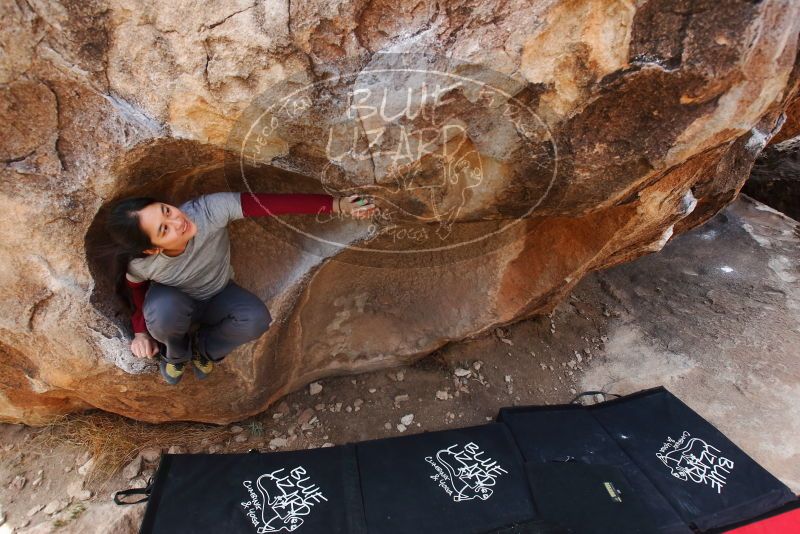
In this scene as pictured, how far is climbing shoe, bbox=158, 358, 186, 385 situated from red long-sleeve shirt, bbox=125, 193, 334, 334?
0.56 feet

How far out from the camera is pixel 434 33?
123cm

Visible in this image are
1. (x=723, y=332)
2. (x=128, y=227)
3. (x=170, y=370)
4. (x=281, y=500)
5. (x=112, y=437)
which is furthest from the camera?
(x=723, y=332)

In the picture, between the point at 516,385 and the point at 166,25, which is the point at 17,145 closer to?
the point at 166,25

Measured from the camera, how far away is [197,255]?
4.92 ft

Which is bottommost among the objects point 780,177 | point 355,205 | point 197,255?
point 780,177

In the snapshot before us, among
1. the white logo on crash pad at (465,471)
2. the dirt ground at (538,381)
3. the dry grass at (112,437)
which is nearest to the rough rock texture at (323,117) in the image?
the dry grass at (112,437)

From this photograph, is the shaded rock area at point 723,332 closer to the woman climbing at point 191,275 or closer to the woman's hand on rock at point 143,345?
the woman climbing at point 191,275

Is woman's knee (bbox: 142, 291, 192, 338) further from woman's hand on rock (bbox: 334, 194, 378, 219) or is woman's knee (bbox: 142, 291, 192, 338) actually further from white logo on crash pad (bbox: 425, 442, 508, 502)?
white logo on crash pad (bbox: 425, 442, 508, 502)

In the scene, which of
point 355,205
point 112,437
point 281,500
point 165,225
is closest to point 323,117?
point 355,205

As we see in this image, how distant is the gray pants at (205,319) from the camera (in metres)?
1.47

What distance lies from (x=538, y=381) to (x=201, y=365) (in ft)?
4.49

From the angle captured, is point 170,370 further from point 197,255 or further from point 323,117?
point 323,117

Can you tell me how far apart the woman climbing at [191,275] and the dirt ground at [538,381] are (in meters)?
0.61

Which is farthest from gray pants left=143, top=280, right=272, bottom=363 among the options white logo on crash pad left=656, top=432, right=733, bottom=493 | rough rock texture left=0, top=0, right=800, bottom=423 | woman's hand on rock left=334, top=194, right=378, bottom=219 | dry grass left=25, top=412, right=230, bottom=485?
white logo on crash pad left=656, top=432, right=733, bottom=493
